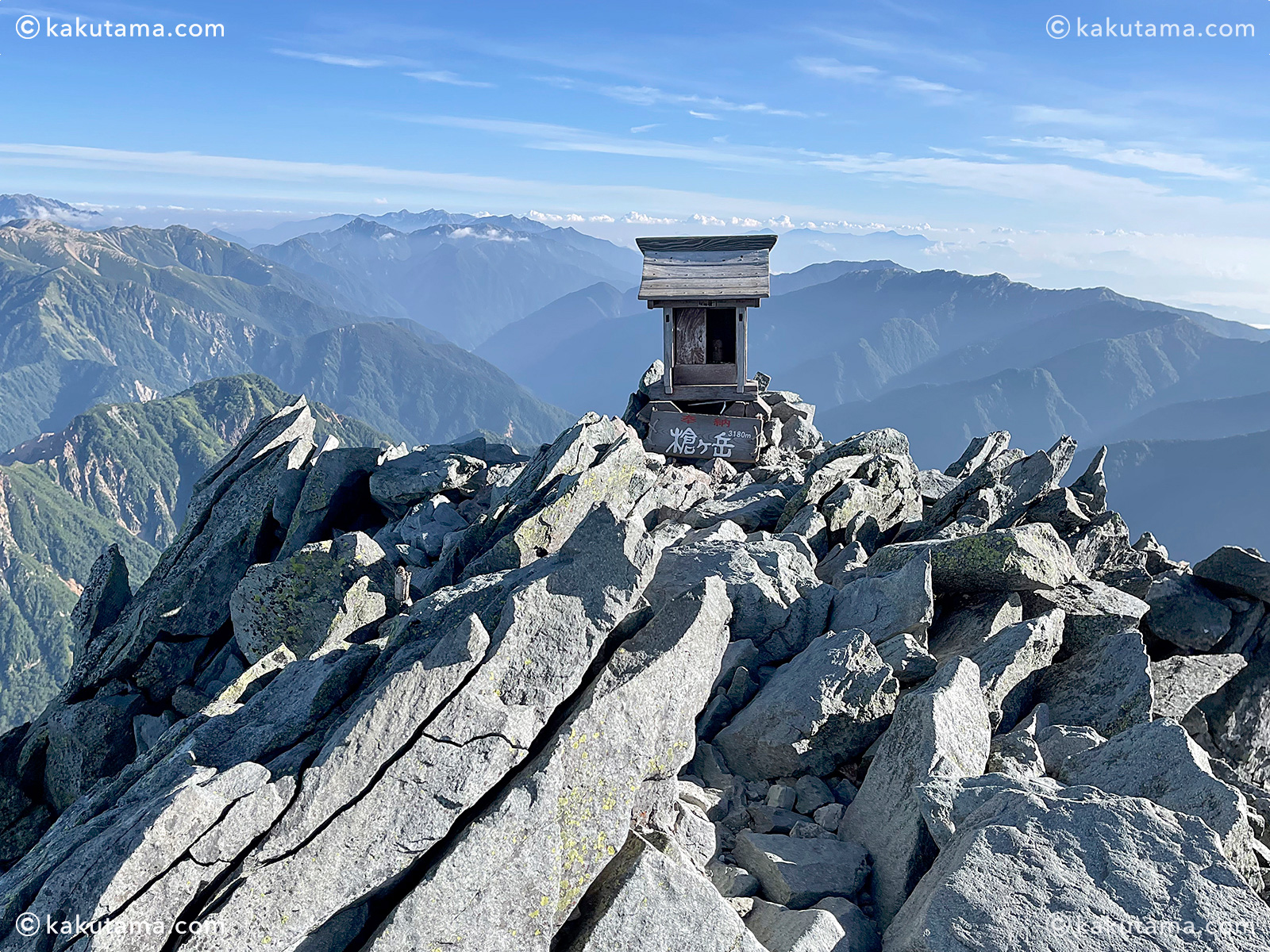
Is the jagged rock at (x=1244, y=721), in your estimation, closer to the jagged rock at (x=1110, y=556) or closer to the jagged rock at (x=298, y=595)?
the jagged rock at (x=1110, y=556)

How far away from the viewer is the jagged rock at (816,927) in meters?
7.79

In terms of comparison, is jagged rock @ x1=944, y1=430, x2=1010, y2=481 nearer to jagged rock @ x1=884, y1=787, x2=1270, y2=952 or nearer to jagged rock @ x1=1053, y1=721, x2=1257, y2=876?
jagged rock @ x1=1053, y1=721, x2=1257, y2=876

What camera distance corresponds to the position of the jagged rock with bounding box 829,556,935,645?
1327cm

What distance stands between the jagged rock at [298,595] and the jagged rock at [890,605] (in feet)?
28.9

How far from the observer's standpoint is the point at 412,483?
2244 centimetres

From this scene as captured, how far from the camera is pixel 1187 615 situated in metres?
14.7

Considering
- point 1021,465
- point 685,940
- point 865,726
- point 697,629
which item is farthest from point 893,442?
point 685,940

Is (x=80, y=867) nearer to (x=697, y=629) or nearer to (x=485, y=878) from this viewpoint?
(x=485, y=878)

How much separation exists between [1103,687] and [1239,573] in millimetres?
4938

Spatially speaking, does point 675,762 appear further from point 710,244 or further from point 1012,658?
point 710,244

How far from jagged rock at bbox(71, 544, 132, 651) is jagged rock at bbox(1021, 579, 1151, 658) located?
77.9ft

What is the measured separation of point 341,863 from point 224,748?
2577 mm

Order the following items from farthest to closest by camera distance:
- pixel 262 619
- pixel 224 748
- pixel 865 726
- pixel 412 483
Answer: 1. pixel 412 483
2. pixel 262 619
3. pixel 865 726
4. pixel 224 748

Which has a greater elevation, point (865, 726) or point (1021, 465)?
point (1021, 465)
